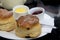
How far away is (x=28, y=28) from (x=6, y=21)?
108mm

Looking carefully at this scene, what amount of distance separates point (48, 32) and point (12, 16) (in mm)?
169

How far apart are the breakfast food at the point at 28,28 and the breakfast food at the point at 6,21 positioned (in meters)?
0.05

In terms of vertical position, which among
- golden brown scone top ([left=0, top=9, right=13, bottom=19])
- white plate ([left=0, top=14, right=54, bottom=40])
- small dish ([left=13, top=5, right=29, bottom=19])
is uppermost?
small dish ([left=13, top=5, right=29, bottom=19])

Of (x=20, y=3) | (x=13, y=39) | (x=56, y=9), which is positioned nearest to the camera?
(x=13, y=39)

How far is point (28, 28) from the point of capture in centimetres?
60

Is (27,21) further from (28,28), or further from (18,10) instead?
(18,10)

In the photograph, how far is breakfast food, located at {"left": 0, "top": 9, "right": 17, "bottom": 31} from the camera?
654mm

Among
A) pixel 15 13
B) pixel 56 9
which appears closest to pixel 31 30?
pixel 15 13

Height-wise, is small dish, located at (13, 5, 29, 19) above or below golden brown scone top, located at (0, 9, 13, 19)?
above

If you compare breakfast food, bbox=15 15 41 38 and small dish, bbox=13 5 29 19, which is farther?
small dish, bbox=13 5 29 19

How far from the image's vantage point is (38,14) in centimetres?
69

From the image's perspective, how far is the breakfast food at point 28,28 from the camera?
60 centimetres

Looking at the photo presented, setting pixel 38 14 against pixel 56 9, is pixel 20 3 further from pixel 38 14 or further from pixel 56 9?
pixel 56 9

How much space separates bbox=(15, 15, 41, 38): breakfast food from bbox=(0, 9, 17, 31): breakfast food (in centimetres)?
5
